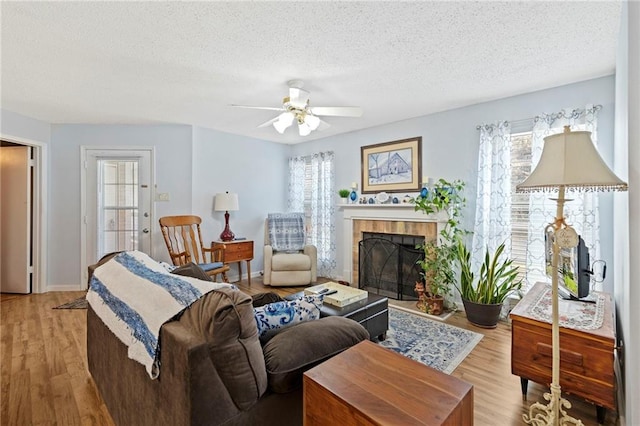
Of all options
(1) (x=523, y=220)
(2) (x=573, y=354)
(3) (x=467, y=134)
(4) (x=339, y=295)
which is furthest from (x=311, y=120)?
(2) (x=573, y=354)

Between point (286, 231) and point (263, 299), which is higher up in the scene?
point (286, 231)

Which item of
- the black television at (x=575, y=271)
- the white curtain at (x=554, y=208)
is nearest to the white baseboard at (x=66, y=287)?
the black television at (x=575, y=271)

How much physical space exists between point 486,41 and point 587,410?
2.44m

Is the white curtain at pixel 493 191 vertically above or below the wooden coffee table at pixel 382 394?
above

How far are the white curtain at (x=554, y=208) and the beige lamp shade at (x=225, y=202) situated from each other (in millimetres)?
3709

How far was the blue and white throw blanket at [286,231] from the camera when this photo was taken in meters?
4.66

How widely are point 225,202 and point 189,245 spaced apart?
82 cm

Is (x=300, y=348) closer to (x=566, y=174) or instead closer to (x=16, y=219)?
(x=566, y=174)

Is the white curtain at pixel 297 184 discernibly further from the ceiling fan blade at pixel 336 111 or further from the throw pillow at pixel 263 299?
the throw pillow at pixel 263 299

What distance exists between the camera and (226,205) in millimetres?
4352

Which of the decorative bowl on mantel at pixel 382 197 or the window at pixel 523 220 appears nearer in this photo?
the window at pixel 523 220

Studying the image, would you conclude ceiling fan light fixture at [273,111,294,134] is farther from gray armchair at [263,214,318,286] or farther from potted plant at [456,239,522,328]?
potted plant at [456,239,522,328]

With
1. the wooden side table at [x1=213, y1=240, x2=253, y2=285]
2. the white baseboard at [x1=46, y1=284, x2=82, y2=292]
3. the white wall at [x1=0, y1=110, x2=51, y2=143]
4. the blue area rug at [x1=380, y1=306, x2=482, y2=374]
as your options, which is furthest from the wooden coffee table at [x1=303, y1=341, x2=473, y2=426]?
the white wall at [x1=0, y1=110, x2=51, y2=143]

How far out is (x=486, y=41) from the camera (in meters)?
2.03
